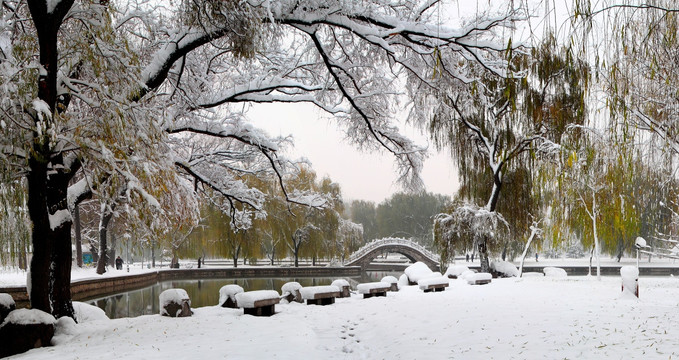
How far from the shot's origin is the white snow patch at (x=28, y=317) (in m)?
5.50

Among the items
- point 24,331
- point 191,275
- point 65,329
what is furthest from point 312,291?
point 191,275

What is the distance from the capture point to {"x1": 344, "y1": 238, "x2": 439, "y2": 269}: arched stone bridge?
35.5 m

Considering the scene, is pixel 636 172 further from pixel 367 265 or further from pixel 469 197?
pixel 367 265

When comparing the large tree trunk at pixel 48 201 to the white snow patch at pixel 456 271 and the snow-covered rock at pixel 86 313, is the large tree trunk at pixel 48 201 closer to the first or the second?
the snow-covered rock at pixel 86 313

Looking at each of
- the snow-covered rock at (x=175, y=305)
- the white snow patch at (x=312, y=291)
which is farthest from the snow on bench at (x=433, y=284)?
the snow-covered rock at (x=175, y=305)

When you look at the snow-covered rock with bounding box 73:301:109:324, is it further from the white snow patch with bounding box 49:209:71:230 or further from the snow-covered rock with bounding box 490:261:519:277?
the snow-covered rock with bounding box 490:261:519:277

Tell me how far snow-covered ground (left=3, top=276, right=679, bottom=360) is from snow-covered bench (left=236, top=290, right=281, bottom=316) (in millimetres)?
228

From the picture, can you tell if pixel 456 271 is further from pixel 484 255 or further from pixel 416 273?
pixel 416 273

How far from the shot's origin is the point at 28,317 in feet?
18.3

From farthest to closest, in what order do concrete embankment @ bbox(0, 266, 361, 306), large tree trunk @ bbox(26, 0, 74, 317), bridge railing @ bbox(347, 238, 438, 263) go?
bridge railing @ bbox(347, 238, 438, 263) → concrete embankment @ bbox(0, 266, 361, 306) → large tree trunk @ bbox(26, 0, 74, 317)

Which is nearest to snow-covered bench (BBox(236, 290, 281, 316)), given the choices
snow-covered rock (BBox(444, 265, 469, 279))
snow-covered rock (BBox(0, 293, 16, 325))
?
snow-covered rock (BBox(0, 293, 16, 325))

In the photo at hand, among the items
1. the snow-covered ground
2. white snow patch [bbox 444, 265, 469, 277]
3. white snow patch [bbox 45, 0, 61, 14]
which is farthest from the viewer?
white snow patch [bbox 444, 265, 469, 277]

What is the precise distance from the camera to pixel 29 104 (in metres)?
5.14

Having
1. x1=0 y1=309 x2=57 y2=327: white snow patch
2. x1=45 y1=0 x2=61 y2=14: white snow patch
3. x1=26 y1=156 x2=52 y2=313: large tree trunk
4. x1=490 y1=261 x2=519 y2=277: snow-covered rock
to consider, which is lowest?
x1=490 y1=261 x2=519 y2=277: snow-covered rock
